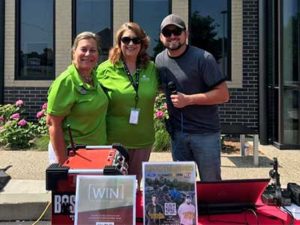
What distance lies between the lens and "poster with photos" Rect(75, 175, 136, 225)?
2.25 meters

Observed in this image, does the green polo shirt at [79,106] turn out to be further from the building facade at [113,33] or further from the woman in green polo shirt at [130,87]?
the building facade at [113,33]

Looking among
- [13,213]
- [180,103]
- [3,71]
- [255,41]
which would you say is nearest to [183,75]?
[180,103]

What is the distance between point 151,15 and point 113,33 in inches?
34.5

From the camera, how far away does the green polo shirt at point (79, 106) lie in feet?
10.3

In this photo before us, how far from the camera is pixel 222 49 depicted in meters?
10.6

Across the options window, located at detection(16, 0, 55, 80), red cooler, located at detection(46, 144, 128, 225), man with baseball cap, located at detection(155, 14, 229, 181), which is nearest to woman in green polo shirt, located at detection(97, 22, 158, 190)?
man with baseball cap, located at detection(155, 14, 229, 181)

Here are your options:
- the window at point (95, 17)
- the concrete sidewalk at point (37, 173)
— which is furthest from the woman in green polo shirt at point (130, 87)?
the window at point (95, 17)

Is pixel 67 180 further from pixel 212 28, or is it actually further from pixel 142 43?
pixel 212 28

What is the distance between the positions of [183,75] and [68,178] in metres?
1.28

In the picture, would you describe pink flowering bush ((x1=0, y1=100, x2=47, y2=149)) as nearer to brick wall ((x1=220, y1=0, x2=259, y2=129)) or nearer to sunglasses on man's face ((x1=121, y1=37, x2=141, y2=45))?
brick wall ((x1=220, y1=0, x2=259, y2=129))

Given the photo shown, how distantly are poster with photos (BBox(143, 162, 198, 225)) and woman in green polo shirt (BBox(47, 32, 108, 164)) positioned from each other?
953mm

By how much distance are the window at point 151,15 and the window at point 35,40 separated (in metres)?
1.80

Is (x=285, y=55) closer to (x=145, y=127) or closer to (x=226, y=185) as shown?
(x=145, y=127)

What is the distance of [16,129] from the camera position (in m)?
9.24
